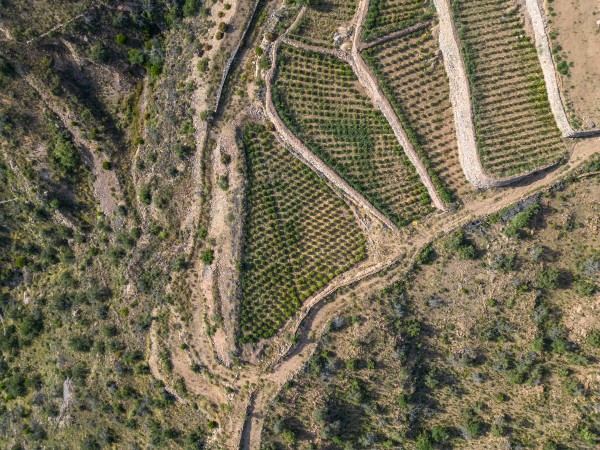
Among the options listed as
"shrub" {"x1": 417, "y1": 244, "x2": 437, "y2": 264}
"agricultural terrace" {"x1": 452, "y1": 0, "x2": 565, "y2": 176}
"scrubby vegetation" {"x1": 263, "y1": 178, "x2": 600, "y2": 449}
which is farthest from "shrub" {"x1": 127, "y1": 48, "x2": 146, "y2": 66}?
"shrub" {"x1": 417, "y1": 244, "x2": 437, "y2": 264}

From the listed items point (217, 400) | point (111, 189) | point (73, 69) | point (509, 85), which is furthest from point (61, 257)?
point (509, 85)

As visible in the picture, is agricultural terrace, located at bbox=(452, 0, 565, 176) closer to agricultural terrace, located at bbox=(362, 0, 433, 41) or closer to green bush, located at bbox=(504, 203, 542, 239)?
agricultural terrace, located at bbox=(362, 0, 433, 41)

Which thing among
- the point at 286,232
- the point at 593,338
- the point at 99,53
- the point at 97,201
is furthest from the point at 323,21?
the point at 593,338

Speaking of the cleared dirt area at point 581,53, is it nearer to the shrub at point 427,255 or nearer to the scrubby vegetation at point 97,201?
the shrub at point 427,255

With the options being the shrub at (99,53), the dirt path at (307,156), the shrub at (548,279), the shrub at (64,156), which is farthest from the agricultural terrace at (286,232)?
the shrub at (64,156)

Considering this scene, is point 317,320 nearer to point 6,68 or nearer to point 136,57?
point 136,57

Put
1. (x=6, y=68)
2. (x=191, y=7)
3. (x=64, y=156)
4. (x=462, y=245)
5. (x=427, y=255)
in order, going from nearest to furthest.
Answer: (x=462, y=245) < (x=427, y=255) < (x=191, y=7) < (x=6, y=68) < (x=64, y=156)
